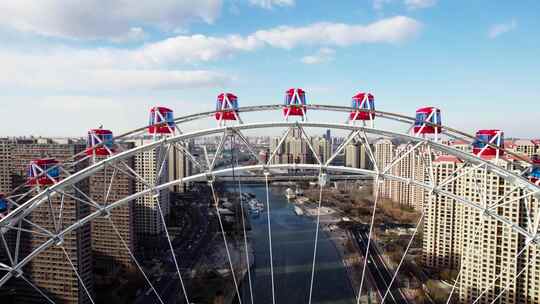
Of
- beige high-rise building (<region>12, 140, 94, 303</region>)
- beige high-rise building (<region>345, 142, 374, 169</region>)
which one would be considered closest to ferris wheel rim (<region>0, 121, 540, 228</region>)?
beige high-rise building (<region>12, 140, 94, 303</region>)

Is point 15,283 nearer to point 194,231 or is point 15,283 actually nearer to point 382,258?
point 194,231

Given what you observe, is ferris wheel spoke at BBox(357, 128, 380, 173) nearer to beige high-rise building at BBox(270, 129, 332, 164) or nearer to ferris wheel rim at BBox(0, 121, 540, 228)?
ferris wheel rim at BBox(0, 121, 540, 228)

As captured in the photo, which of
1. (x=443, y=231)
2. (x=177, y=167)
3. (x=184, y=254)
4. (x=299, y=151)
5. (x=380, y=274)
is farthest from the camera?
(x=299, y=151)

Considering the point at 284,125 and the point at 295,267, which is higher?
the point at 284,125

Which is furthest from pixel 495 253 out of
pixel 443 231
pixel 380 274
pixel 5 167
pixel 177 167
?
pixel 177 167

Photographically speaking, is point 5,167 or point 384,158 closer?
point 5,167

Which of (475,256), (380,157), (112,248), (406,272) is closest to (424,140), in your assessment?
(475,256)

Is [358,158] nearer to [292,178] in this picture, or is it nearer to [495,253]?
[292,178]
